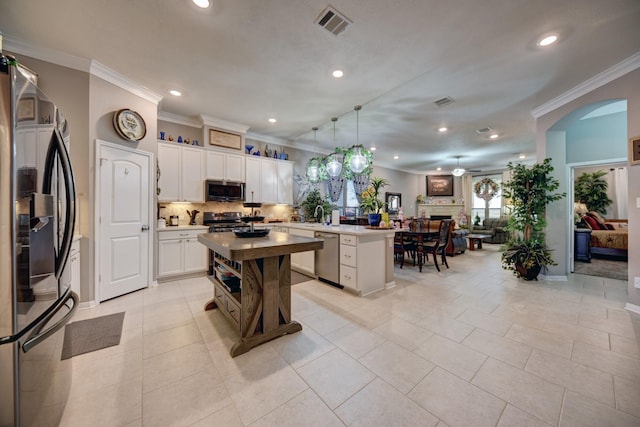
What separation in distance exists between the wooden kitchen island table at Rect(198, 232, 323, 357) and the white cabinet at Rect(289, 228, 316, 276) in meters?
1.57

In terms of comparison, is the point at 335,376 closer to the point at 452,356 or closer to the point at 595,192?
the point at 452,356

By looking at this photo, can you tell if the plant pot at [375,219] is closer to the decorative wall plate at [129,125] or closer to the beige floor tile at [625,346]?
the beige floor tile at [625,346]

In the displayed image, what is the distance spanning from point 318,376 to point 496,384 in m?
A: 1.22

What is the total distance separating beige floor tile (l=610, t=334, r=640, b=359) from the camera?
76.9 inches

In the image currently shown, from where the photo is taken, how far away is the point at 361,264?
319cm

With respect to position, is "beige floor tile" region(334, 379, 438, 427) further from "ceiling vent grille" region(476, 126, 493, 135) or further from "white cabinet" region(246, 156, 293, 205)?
"ceiling vent grille" region(476, 126, 493, 135)

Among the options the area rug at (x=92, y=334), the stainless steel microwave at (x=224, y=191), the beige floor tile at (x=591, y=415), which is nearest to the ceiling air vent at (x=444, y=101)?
the beige floor tile at (x=591, y=415)

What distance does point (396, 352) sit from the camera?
6.44 ft

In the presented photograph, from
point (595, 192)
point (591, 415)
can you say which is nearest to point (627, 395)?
point (591, 415)

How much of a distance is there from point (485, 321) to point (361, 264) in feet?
4.77

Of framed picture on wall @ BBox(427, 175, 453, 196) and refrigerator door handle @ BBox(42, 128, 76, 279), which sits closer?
refrigerator door handle @ BBox(42, 128, 76, 279)

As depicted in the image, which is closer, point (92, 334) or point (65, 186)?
point (65, 186)

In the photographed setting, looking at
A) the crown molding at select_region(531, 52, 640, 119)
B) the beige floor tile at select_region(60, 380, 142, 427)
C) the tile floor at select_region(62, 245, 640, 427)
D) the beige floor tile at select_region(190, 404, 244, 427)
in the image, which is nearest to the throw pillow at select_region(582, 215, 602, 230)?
the crown molding at select_region(531, 52, 640, 119)

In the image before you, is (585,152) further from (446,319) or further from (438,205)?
(438,205)
